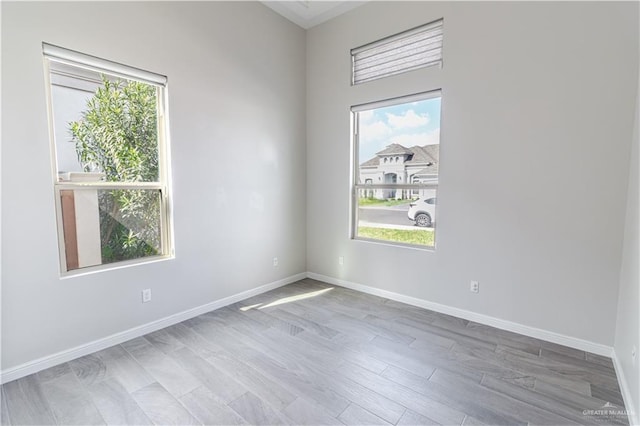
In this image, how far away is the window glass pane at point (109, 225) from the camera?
232 cm

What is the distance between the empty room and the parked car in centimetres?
3

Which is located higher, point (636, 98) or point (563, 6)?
point (563, 6)

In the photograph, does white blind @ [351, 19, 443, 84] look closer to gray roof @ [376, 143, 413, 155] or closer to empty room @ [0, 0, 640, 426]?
empty room @ [0, 0, 640, 426]

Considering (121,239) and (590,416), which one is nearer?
(590,416)

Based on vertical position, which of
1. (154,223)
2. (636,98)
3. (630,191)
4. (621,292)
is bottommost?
(621,292)

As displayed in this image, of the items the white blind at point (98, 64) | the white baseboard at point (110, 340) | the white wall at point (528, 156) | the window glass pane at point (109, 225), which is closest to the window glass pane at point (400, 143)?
the white wall at point (528, 156)

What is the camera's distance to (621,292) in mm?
2213

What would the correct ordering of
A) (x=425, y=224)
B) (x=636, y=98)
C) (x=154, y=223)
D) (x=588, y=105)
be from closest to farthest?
(x=636, y=98), (x=588, y=105), (x=154, y=223), (x=425, y=224)

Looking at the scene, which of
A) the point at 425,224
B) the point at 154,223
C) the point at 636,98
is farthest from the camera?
the point at 425,224

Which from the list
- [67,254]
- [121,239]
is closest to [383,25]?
[121,239]

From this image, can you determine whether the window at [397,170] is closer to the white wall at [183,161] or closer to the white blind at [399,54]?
the white blind at [399,54]

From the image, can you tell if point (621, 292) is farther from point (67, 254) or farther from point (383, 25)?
point (67, 254)

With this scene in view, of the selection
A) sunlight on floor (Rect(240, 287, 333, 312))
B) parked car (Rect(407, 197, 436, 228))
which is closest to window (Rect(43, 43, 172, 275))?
sunlight on floor (Rect(240, 287, 333, 312))

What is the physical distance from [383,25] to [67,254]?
3.78 metres
